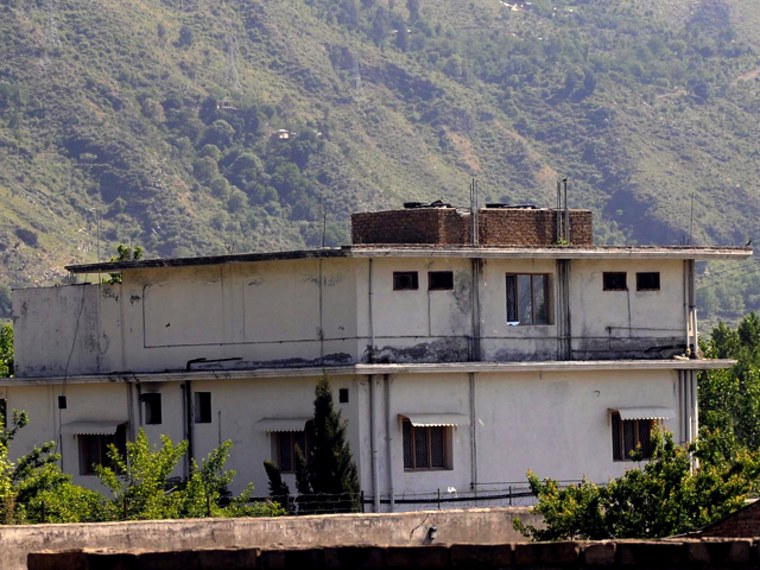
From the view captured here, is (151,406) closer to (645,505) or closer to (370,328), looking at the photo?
(370,328)

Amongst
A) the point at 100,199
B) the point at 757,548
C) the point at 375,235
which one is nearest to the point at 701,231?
the point at 100,199

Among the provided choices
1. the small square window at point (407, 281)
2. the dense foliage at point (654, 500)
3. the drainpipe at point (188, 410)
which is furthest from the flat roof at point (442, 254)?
the dense foliage at point (654, 500)

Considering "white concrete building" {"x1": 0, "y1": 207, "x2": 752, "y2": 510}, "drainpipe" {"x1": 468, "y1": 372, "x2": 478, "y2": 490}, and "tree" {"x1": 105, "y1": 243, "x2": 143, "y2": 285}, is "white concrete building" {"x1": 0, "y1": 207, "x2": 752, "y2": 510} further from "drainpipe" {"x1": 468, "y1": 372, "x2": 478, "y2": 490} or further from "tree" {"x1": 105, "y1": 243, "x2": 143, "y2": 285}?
"tree" {"x1": 105, "y1": 243, "x2": 143, "y2": 285}

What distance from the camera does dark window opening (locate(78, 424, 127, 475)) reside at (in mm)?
53438

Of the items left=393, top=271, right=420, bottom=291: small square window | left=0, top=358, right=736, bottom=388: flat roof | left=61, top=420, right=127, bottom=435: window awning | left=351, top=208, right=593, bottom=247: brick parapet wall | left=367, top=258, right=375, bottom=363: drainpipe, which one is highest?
left=351, top=208, right=593, bottom=247: brick parapet wall

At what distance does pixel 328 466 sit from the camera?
46750 millimetres

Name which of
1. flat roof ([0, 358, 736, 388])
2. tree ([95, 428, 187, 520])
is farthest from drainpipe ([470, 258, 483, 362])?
tree ([95, 428, 187, 520])

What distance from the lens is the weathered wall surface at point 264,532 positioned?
3069 cm

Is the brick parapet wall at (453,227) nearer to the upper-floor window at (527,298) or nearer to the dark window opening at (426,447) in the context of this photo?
the upper-floor window at (527,298)

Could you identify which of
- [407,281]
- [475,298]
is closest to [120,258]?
[407,281]

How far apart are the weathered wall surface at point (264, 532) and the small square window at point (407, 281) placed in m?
12.7

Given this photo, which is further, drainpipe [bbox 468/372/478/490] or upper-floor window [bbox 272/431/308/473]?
drainpipe [bbox 468/372/478/490]

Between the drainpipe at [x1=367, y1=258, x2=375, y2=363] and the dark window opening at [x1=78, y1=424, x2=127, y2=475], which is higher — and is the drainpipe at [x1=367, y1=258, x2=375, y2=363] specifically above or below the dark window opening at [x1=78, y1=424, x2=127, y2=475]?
above

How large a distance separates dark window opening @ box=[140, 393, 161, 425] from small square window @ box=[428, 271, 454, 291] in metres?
7.16
